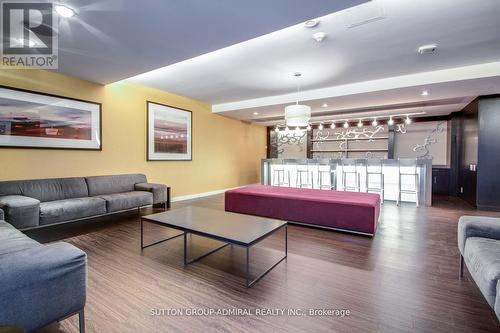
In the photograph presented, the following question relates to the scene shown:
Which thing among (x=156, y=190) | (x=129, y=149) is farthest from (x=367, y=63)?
(x=129, y=149)

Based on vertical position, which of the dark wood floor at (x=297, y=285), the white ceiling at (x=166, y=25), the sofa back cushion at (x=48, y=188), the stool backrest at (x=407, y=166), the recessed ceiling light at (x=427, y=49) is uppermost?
the recessed ceiling light at (x=427, y=49)

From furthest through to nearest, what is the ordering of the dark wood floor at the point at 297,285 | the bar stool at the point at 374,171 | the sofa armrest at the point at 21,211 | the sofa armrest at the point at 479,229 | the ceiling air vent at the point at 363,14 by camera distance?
1. the bar stool at the point at 374,171
2. the sofa armrest at the point at 21,211
3. the ceiling air vent at the point at 363,14
4. the sofa armrest at the point at 479,229
5. the dark wood floor at the point at 297,285

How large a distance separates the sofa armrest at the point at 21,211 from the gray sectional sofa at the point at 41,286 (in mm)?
2028

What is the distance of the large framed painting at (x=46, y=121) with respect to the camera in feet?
11.4

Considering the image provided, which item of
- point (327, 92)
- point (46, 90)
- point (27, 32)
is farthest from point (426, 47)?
point (46, 90)

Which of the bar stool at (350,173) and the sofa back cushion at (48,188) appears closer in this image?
the sofa back cushion at (48,188)

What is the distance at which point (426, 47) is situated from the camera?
3242 millimetres

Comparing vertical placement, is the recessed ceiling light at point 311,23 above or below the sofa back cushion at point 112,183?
above

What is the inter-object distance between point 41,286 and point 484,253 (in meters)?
2.81

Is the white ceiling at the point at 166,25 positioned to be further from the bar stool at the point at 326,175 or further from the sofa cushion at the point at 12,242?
the bar stool at the point at 326,175

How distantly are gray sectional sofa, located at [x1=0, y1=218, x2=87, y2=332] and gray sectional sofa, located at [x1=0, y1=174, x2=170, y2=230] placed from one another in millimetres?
2091

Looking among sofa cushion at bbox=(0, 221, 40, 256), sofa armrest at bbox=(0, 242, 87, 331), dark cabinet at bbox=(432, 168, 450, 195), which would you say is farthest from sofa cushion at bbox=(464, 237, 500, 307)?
dark cabinet at bbox=(432, 168, 450, 195)

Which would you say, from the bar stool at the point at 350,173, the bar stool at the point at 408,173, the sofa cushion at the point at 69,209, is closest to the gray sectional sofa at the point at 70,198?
the sofa cushion at the point at 69,209

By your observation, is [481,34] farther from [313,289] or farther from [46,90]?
[46,90]
